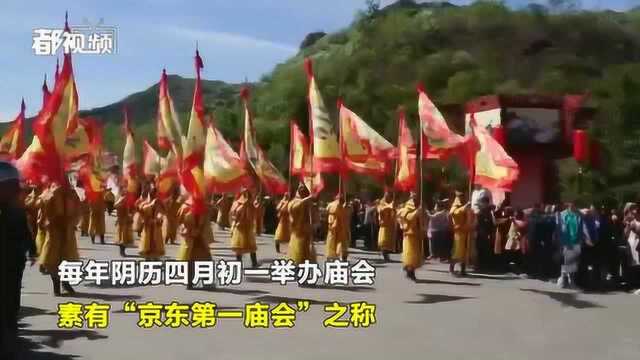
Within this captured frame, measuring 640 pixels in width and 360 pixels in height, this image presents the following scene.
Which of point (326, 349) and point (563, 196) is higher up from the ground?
point (563, 196)

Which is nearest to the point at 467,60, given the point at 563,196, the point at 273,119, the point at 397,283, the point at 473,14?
the point at 473,14

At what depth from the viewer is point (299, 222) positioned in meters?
13.6

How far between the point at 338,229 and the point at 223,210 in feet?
43.8

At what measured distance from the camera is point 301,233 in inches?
536

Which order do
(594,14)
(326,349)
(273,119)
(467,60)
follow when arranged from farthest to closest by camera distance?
(594,14), (467,60), (273,119), (326,349)

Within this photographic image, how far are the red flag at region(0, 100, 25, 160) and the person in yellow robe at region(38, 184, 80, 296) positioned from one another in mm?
6547

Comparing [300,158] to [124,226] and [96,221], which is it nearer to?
[124,226]

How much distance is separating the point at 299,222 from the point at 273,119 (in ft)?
98.8

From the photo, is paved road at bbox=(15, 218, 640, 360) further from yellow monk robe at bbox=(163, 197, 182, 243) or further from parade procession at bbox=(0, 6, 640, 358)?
yellow monk robe at bbox=(163, 197, 182, 243)

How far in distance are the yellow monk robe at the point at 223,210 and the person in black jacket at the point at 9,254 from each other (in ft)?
69.1

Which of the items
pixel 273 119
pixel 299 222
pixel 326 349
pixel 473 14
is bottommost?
pixel 326 349

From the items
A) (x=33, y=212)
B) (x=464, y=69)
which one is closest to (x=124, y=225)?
(x=33, y=212)

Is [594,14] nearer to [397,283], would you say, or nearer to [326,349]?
[397,283]

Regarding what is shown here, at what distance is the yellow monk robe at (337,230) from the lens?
52.0 feet
